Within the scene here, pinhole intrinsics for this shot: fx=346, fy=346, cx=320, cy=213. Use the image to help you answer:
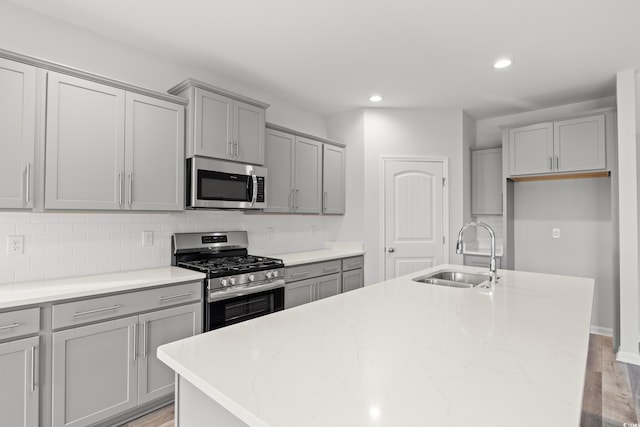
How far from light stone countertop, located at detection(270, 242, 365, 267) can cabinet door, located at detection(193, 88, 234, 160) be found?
116cm

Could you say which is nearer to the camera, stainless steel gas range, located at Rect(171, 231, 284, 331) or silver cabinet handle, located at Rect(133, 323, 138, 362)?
silver cabinet handle, located at Rect(133, 323, 138, 362)

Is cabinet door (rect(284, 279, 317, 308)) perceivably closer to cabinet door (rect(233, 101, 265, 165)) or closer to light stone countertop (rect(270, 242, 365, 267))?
light stone countertop (rect(270, 242, 365, 267))

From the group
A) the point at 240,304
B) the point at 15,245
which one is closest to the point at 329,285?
the point at 240,304

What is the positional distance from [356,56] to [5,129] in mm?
2436

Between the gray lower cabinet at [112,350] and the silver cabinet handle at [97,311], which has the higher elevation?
the silver cabinet handle at [97,311]

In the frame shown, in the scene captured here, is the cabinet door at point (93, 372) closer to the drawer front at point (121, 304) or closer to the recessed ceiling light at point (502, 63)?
the drawer front at point (121, 304)

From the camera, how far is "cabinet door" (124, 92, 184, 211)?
239cm

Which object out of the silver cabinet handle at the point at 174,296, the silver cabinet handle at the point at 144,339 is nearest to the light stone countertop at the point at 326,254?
the silver cabinet handle at the point at 174,296

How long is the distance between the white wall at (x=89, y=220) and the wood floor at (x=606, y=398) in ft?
3.58

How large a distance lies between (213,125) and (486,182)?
340cm

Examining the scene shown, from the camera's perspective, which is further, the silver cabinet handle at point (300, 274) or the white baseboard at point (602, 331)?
the white baseboard at point (602, 331)

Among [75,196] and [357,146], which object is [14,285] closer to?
[75,196]

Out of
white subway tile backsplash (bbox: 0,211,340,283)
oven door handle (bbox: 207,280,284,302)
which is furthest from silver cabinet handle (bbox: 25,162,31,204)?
oven door handle (bbox: 207,280,284,302)

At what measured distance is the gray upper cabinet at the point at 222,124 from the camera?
2.69 meters
